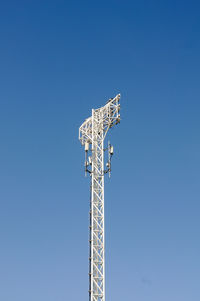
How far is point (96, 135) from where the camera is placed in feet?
215

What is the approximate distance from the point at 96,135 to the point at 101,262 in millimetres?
13974

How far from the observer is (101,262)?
59031 millimetres

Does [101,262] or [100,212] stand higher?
[100,212]

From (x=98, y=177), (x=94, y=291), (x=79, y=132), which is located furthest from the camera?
(x=79, y=132)

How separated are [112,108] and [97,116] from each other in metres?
1.88

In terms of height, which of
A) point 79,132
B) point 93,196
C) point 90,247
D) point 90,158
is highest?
point 79,132

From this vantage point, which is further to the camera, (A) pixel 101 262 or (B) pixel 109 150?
(B) pixel 109 150

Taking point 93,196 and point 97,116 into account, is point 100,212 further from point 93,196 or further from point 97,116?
point 97,116

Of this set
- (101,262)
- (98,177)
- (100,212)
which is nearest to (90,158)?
(98,177)

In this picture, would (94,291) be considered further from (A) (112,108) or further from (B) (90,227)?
(A) (112,108)

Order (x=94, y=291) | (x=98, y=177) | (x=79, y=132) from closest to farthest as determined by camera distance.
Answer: (x=94, y=291) < (x=98, y=177) < (x=79, y=132)

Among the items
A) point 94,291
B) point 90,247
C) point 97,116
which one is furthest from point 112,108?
point 94,291

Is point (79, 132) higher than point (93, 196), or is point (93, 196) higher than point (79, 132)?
point (79, 132)

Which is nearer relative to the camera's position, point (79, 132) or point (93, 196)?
point (93, 196)
